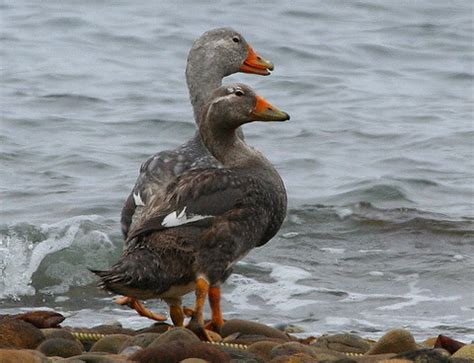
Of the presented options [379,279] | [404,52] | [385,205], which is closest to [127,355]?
[379,279]

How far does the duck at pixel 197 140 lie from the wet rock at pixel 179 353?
1547 mm

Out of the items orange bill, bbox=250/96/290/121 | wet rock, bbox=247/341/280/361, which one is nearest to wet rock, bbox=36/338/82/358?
wet rock, bbox=247/341/280/361

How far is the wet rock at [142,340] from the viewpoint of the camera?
21.6 ft

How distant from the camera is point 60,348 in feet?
21.2

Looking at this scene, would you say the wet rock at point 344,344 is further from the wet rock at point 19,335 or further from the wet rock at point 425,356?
the wet rock at point 19,335

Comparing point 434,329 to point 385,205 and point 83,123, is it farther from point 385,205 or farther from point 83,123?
point 83,123

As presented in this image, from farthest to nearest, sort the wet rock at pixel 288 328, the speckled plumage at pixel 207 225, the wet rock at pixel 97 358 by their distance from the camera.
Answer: the wet rock at pixel 288 328
the speckled plumage at pixel 207 225
the wet rock at pixel 97 358

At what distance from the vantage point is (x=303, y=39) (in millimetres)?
19859

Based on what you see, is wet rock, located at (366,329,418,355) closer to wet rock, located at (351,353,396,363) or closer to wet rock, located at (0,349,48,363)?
wet rock, located at (351,353,396,363)

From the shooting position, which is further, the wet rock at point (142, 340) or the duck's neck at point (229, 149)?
the duck's neck at point (229, 149)

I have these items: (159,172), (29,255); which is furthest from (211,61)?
(29,255)

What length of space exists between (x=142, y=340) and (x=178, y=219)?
89 centimetres

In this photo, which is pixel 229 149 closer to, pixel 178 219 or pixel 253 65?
pixel 178 219

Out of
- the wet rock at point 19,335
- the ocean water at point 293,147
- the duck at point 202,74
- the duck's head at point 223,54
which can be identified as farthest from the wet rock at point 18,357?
the duck's head at point 223,54
